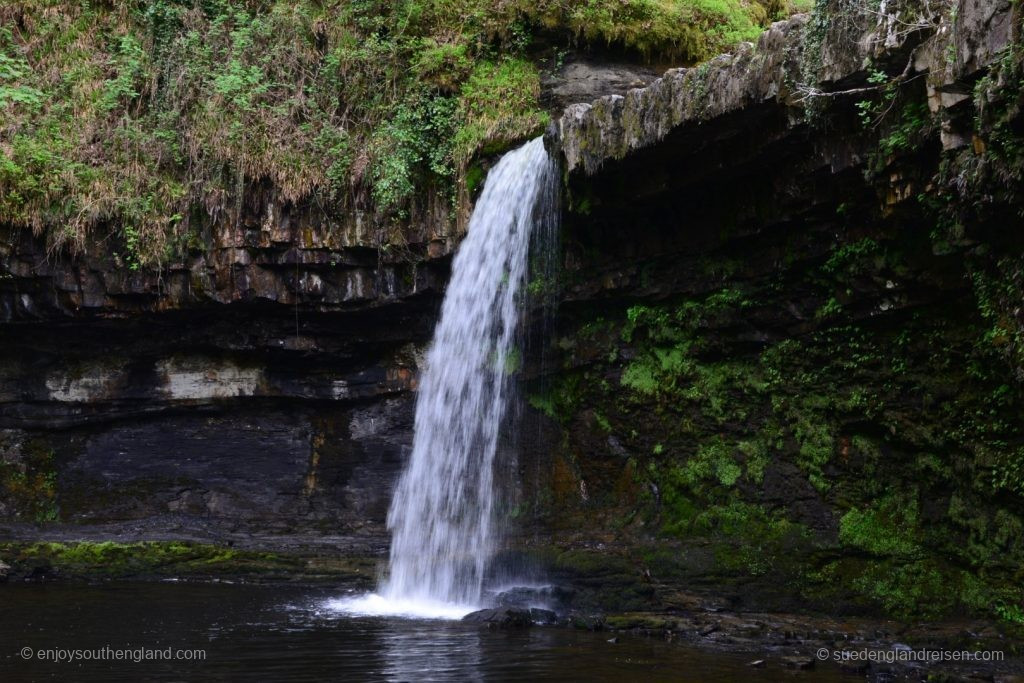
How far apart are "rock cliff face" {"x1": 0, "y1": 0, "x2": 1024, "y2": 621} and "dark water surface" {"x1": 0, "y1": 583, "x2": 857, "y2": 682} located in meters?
1.80

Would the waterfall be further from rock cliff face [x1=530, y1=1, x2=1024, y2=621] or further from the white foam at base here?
rock cliff face [x1=530, y1=1, x2=1024, y2=621]

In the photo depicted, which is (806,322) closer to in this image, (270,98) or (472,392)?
(472,392)

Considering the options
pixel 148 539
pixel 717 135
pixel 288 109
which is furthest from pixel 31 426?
pixel 717 135

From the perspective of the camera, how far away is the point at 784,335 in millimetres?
9172

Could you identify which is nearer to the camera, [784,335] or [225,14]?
[784,335]

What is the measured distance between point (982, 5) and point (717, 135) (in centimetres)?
277

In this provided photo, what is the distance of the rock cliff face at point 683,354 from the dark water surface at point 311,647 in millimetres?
1803

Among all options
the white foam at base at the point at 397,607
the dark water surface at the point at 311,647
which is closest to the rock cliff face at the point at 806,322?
the white foam at base at the point at 397,607

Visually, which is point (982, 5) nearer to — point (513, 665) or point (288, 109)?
point (513, 665)

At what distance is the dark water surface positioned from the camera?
6.38m

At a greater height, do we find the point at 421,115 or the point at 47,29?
the point at 47,29

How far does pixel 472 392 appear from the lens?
38.3 ft

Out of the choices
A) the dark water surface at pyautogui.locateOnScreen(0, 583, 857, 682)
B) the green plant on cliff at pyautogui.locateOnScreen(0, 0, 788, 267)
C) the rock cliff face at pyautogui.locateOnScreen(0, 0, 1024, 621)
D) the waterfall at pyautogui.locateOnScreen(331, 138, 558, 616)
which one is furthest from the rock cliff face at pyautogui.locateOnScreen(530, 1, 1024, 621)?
the green plant on cliff at pyautogui.locateOnScreen(0, 0, 788, 267)

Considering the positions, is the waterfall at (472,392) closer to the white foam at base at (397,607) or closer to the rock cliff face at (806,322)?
the white foam at base at (397,607)
